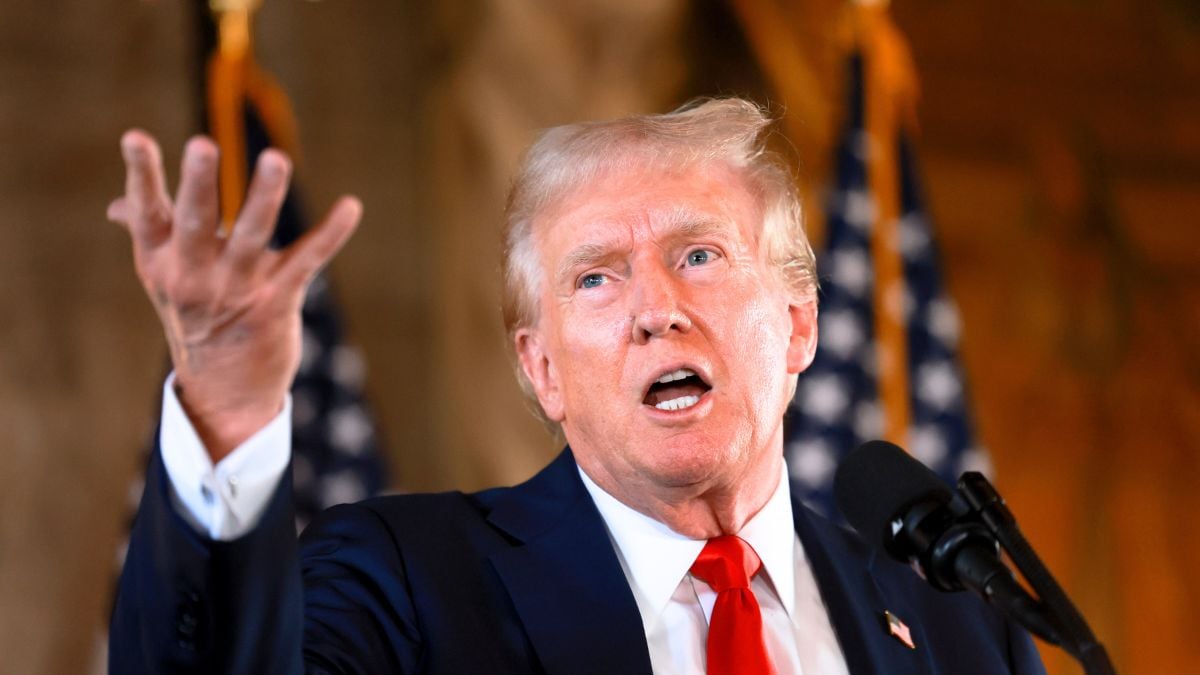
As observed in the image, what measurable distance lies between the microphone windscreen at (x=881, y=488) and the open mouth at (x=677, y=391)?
0.38 m

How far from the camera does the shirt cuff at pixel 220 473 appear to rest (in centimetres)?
146

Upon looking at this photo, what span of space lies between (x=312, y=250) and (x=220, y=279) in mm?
95

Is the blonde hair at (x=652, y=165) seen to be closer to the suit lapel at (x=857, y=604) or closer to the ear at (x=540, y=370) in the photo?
the ear at (x=540, y=370)

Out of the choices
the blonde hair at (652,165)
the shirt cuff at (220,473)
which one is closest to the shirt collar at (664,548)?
the blonde hair at (652,165)

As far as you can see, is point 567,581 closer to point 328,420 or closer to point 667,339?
point 667,339

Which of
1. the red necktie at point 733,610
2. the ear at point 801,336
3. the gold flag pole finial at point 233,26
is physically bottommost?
the red necktie at point 733,610

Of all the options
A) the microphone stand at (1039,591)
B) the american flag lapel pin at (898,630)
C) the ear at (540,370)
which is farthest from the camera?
the ear at (540,370)

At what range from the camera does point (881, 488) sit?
5.60 feet

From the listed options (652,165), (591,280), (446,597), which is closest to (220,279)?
(446,597)

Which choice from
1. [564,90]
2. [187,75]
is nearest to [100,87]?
[187,75]

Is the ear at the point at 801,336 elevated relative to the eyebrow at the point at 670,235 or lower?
lower

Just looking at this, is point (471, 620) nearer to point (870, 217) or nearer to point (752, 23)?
point (870, 217)

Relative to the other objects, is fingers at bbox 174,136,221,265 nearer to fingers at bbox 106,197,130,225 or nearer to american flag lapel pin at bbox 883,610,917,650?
fingers at bbox 106,197,130,225

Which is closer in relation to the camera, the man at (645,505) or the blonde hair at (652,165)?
the man at (645,505)
